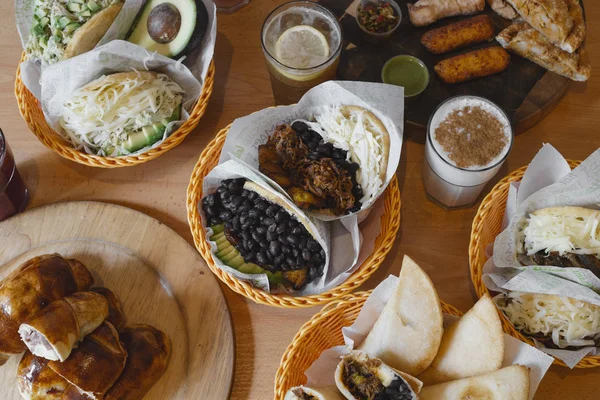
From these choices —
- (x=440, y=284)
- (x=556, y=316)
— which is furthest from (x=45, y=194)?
(x=556, y=316)

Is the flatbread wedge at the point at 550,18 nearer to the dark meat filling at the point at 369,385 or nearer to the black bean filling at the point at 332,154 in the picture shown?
the black bean filling at the point at 332,154

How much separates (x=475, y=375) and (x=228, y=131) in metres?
0.88

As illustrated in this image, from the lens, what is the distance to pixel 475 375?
4.21ft

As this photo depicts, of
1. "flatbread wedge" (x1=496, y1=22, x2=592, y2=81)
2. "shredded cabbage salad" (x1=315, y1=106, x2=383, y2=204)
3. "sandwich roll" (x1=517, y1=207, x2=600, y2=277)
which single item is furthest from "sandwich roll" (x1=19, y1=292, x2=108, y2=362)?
"flatbread wedge" (x1=496, y1=22, x2=592, y2=81)

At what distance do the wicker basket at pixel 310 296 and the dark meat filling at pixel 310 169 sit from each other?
10cm

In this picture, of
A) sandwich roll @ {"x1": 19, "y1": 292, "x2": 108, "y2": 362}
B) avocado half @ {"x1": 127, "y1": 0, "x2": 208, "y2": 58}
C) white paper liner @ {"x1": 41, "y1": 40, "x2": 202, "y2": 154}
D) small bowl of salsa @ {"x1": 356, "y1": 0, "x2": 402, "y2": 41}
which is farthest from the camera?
small bowl of salsa @ {"x1": 356, "y1": 0, "x2": 402, "y2": 41}

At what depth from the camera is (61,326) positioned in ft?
4.41

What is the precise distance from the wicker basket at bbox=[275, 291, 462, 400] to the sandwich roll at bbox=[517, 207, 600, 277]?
10.2 inches

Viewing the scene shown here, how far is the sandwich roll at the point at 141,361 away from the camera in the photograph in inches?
55.5

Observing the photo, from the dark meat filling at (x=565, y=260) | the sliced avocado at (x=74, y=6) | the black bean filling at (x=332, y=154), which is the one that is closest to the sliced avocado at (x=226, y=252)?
the black bean filling at (x=332, y=154)

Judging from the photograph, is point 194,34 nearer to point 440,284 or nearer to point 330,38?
point 330,38

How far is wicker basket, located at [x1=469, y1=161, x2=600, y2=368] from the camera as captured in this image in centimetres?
139

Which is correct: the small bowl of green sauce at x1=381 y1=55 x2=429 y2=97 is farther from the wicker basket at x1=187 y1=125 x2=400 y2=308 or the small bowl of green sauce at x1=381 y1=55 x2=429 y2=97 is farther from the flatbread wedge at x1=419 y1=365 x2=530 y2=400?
the flatbread wedge at x1=419 y1=365 x2=530 y2=400

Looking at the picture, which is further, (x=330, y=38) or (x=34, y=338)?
(x=330, y=38)
